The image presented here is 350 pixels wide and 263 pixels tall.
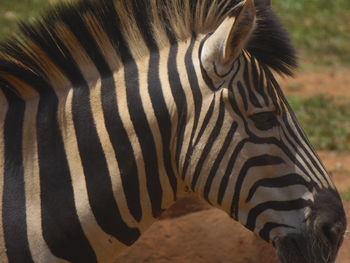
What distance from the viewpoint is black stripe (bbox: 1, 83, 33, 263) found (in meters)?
3.26

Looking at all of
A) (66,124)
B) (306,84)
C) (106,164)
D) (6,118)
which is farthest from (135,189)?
(306,84)

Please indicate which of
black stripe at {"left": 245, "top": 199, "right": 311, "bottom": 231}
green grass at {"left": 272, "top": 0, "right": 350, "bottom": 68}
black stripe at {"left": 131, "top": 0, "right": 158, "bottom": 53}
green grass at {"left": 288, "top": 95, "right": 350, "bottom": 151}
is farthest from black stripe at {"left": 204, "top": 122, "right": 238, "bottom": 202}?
green grass at {"left": 272, "top": 0, "right": 350, "bottom": 68}

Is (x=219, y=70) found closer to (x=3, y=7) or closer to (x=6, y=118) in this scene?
(x=6, y=118)

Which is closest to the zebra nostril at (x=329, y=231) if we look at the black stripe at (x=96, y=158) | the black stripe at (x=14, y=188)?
the black stripe at (x=96, y=158)

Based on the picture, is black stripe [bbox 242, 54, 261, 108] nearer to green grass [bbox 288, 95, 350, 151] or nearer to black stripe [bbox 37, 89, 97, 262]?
black stripe [bbox 37, 89, 97, 262]

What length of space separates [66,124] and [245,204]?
0.79 meters

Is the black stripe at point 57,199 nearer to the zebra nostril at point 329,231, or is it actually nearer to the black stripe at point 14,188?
the black stripe at point 14,188

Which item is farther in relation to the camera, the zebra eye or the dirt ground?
the dirt ground

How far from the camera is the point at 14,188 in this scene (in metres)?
3.30

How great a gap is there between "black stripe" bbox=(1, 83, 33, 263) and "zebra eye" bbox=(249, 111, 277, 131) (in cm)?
94

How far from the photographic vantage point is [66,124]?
3365 mm

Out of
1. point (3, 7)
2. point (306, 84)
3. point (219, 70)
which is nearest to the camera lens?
point (219, 70)

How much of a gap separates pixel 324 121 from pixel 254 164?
19.4 feet

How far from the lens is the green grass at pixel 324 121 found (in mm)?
8516
